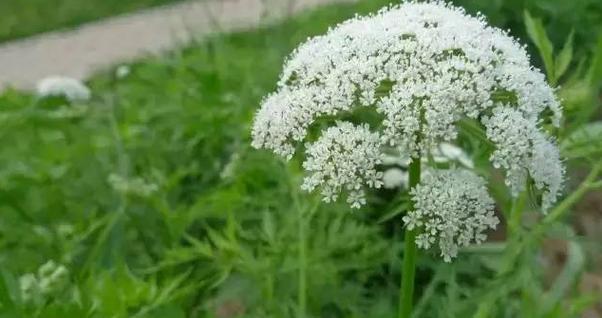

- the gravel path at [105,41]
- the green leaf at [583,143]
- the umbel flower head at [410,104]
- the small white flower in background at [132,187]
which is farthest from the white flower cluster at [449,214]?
the gravel path at [105,41]

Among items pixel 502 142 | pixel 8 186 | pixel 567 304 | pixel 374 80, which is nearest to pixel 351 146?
pixel 374 80

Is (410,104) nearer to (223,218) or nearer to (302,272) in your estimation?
(302,272)

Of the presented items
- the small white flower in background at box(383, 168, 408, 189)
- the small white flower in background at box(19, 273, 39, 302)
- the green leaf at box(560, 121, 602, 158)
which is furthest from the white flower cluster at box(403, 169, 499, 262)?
the small white flower in background at box(383, 168, 408, 189)

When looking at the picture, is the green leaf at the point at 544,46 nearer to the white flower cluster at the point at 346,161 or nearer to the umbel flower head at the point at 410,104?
the umbel flower head at the point at 410,104

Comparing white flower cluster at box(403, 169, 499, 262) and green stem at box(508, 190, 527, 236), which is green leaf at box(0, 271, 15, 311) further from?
green stem at box(508, 190, 527, 236)

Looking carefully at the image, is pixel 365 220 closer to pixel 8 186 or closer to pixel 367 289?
pixel 367 289

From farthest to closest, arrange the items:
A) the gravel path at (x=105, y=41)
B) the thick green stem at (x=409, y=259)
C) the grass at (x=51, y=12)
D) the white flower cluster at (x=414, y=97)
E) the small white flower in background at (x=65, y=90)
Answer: the grass at (x=51, y=12) < the gravel path at (x=105, y=41) < the small white flower in background at (x=65, y=90) < the thick green stem at (x=409, y=259) < the white flower cluster at (x=414, y=97)
